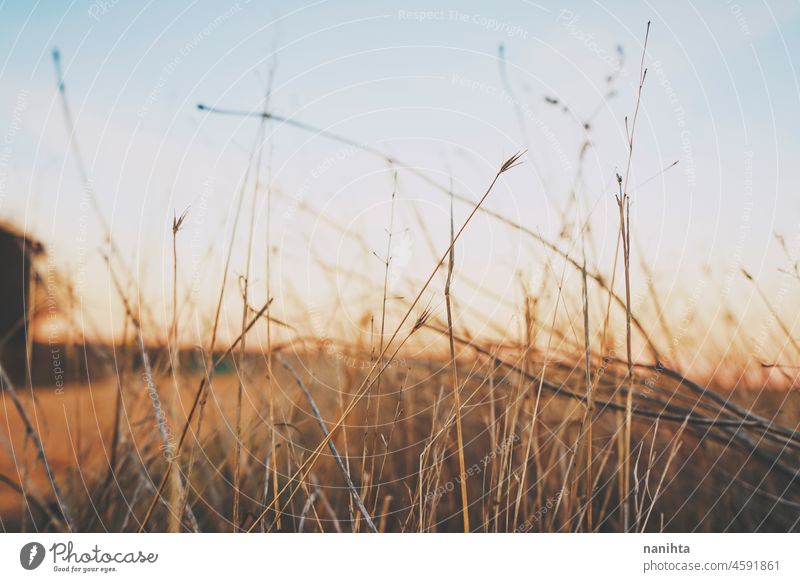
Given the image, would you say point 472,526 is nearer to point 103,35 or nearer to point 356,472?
point 356,472

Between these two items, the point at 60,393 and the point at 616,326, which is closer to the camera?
the point at 616,326

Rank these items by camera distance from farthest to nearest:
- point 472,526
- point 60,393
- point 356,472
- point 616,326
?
point 356,472 < point 472,526 < point 60,393 < point 616,326

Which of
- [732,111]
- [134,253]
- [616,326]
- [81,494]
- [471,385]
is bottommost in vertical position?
[81,494]

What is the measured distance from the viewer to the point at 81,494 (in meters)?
1.28

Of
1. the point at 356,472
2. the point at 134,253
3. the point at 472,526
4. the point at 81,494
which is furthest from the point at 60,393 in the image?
the point at 472,526

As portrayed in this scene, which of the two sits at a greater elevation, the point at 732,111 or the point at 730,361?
the point at 732,111

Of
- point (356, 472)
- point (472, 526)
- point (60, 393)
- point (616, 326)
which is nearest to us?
point (616, 326)

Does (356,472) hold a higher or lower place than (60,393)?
lower

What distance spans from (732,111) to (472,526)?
4.13 feet

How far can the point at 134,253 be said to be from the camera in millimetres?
1280

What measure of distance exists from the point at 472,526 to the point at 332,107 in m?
1.16
